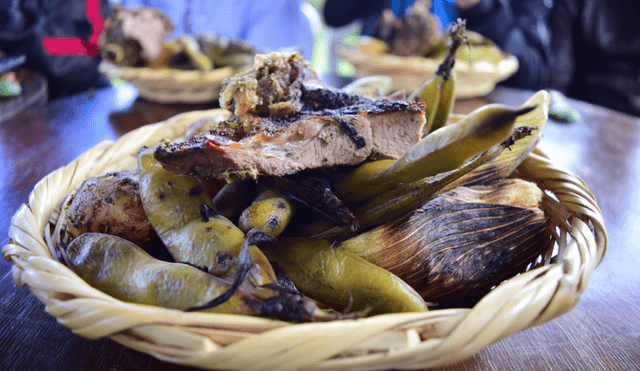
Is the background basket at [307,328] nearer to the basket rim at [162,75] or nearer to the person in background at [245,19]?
the basket rim at [162,75]

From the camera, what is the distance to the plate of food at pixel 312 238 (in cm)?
49

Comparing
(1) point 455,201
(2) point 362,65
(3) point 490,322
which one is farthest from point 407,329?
(2) point 362,65

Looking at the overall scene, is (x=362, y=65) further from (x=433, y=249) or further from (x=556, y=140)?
(x=433, y=249)

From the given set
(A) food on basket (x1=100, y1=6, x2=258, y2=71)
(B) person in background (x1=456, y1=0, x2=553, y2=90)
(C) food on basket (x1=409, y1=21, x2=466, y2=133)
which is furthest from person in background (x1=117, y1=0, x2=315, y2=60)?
(C) food on basket (x1=409, y1=21, x2=466, y2=133)

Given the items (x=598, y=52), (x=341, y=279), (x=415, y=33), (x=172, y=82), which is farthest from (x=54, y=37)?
(x=598, y=52)

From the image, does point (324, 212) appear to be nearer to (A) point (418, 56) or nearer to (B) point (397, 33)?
(A) point (418, 56)

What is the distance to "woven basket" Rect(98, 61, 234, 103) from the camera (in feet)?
5.70

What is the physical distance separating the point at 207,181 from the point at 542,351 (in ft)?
2.33

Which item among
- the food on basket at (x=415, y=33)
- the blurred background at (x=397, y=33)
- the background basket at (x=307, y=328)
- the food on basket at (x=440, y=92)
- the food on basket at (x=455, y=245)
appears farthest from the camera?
the blurred background at (x=397, y=33)

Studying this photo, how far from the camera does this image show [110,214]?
2.48 ft

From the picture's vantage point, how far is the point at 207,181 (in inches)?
33.7

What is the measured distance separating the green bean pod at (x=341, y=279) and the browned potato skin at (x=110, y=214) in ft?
0.88

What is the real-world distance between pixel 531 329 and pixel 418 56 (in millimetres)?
1896

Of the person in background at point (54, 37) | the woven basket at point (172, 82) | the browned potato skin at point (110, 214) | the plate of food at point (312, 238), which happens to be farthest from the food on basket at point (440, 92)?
the person in background at point (54, 37)
